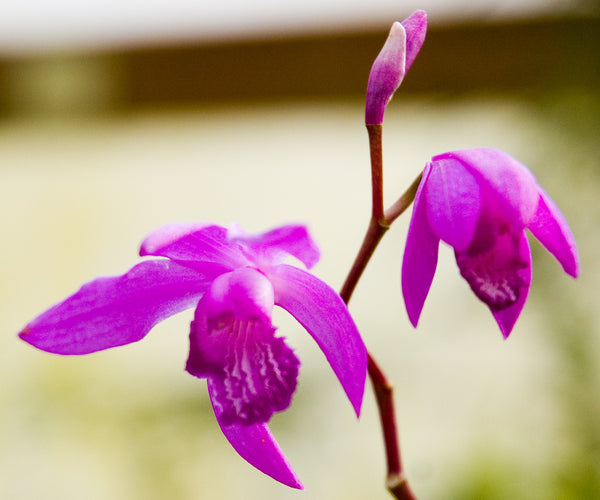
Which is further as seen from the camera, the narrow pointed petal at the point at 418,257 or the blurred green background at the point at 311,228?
the blurred green background at the point at 311,228

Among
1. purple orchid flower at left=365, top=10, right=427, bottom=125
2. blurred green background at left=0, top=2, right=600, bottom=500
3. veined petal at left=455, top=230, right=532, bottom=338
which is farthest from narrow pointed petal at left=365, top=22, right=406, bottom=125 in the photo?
blurred green background at left=0, top=2, right=600, bottom=500

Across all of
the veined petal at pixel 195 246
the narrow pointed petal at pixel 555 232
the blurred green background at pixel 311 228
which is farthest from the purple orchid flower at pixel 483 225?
the blurred green background at pixel 311 228

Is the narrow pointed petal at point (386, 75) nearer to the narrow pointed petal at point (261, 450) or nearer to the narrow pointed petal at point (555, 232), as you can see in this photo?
the narrow pointed petal at point (555, 232)

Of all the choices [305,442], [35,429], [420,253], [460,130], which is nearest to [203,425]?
[305,442]

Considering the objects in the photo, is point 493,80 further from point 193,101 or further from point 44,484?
point 44,484

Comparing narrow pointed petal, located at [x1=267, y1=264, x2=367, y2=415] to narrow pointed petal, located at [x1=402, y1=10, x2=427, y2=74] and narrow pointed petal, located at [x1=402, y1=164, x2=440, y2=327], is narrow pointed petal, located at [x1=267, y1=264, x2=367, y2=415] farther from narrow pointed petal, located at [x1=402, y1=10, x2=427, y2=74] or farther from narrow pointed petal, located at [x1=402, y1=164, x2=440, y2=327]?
narrow pointed petal, located at [x1=402, y1=10, x2=427, y2=74]

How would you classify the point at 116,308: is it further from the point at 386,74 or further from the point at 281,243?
the point at 386,74
